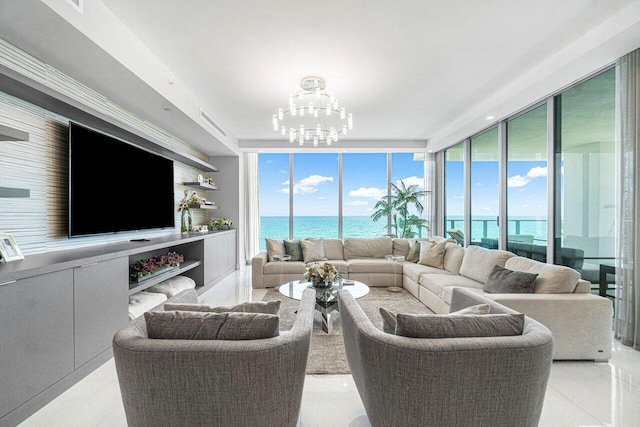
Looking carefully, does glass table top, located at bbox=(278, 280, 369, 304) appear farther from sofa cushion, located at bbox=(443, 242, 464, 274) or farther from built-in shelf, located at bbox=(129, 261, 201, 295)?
sofa cushion, located at bbox=(443, 242, 464, 274)

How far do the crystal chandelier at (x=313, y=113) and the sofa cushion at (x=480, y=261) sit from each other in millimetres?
2249

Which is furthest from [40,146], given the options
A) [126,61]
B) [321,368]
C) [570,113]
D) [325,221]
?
[325,221]

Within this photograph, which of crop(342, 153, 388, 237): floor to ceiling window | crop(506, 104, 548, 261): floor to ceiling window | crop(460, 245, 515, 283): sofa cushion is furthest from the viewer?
crop(342, 153, 388, 237): floor to ceiling window

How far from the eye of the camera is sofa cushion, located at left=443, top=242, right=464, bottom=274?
4.39 m

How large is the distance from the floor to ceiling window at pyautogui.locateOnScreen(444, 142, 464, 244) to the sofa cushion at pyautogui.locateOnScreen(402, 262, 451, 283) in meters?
1.90

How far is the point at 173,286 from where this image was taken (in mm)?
4016

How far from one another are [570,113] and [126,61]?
180 inches

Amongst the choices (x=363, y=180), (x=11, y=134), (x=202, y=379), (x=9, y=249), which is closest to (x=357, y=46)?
(x=11, y=134)

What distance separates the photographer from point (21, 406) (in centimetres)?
183

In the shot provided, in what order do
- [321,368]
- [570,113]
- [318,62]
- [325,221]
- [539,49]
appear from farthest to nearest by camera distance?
[325,221], [570,113], [318,62], [539,49], [321,368]

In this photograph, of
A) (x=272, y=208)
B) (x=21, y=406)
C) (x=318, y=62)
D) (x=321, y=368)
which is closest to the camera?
(x=21, y=406)

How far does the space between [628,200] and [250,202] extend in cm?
632

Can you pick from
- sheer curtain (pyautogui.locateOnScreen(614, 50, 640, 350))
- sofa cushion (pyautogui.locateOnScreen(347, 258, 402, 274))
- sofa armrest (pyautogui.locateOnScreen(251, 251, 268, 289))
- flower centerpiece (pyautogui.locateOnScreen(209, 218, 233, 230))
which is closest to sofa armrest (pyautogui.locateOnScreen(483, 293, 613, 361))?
sheer curtain (pyautogui.locateOnScreen(614, 50, 640, 350))

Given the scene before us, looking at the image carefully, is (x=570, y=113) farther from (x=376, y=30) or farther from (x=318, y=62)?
(x=318, y=62)
